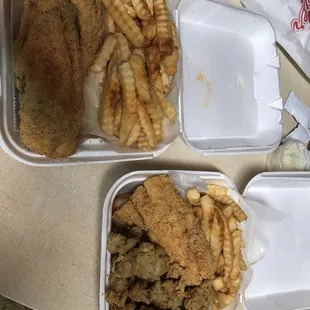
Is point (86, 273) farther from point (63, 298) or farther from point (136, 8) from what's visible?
point (136, 8)

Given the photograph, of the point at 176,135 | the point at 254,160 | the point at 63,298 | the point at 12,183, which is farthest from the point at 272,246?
the point at 12,183

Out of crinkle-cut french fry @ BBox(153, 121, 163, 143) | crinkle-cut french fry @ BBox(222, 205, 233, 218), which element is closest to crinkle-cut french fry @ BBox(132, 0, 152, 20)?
crinkle-cut french fry @ BBox(153, 121, 163, 143)

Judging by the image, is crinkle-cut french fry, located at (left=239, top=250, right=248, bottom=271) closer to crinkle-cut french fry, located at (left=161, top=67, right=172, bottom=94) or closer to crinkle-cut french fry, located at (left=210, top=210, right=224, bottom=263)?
crinkle-cut french fry, located at (left=210, top=210, right=224, bottom=263)

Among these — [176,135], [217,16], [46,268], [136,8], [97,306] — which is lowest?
[97,306]

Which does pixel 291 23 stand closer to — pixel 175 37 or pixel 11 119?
pixel 175 37

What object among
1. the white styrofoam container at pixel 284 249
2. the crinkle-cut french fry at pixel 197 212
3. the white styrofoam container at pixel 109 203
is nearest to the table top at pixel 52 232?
the white styrofoam container at pixel 109 203

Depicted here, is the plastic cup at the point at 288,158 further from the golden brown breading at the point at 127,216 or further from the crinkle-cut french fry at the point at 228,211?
the golden brown breading at the point at 127,216
